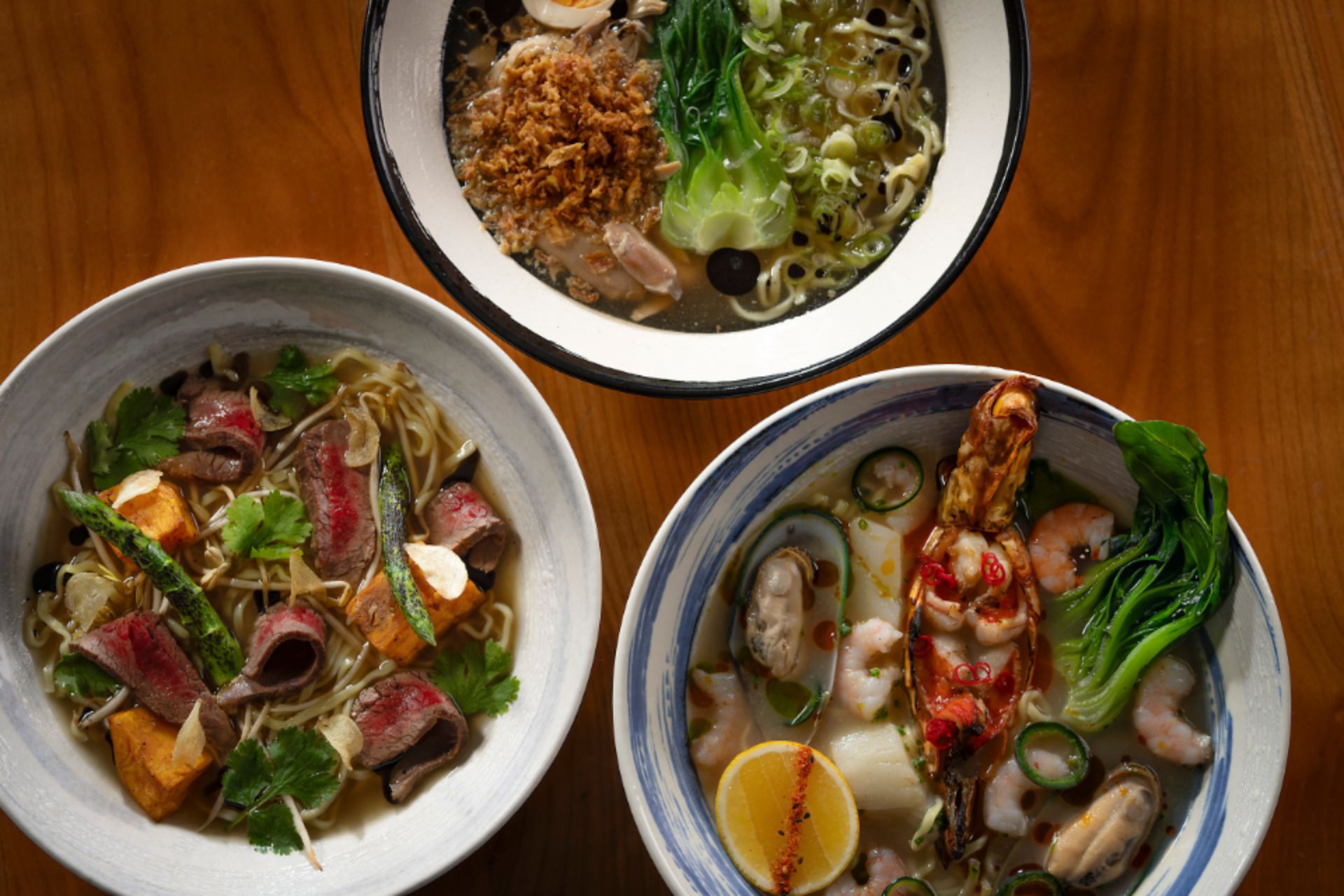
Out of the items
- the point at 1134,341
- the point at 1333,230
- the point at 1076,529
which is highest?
the point at 1333,230

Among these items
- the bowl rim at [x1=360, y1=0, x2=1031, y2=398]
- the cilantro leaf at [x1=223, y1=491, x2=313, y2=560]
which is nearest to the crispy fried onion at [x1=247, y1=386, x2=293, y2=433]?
the cilantro leaf at [x1=223, y1=491, x2=313, y2=560]

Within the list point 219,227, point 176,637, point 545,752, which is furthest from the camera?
point 219,227

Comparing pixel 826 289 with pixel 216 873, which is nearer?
pixel 216 873

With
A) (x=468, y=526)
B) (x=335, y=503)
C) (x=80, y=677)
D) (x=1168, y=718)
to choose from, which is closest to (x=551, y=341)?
(x=468, y=526)

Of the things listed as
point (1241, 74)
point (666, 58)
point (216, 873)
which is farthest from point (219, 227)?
point (1241, 74)

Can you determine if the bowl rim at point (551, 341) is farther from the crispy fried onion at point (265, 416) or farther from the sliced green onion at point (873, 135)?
the crispy fried onion at point (265, 416)

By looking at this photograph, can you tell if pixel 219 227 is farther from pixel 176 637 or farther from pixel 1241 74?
pixel 1241 74

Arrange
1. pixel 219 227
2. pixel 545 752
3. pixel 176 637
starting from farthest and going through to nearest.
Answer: pixel 219 227
pixel 176 637
pixel 545 752
